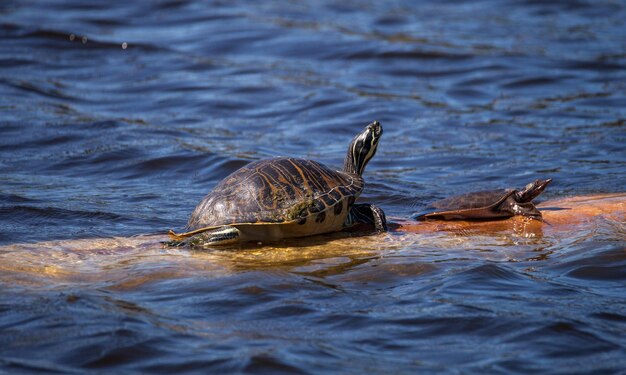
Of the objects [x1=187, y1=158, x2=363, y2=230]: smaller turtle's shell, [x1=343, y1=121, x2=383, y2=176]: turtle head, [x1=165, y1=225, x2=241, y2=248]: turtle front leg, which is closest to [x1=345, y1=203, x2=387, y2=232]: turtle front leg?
[x1=187, y1=158, x2=363, y2=230]: smaller turtle's shell

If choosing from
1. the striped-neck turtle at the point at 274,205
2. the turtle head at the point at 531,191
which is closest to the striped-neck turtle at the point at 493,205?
the turtle head at the point at 531,191

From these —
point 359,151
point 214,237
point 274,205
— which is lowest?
point 214,237

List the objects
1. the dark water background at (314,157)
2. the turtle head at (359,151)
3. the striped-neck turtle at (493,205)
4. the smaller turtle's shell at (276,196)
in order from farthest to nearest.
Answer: the turtle head at (359,151), the striped-neck turtle at (493,205), the smaller turtle's shell at (276,196), the dark water background at (314,157)

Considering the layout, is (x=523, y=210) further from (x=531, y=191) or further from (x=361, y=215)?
(x=361, y=215)

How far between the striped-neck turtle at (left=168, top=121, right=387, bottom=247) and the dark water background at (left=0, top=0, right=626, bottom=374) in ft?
0.84

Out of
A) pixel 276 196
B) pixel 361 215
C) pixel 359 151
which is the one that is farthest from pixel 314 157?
pixel 276 196

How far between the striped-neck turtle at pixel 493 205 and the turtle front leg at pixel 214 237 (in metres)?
1.59

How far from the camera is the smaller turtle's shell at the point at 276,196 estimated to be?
600 cm

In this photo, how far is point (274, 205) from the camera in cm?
602

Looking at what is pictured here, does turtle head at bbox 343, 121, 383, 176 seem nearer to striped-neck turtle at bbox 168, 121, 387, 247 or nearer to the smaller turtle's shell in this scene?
striped-neck turtle at bbox 168, 121, 387, 247

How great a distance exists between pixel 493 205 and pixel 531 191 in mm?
294

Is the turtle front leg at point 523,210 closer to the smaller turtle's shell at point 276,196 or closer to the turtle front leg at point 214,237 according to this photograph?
the smaller turtle's shell at point 276,196

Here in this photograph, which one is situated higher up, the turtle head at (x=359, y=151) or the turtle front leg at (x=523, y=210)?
the turtle head at (x=359, y=151)

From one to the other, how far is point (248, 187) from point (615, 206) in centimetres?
288
